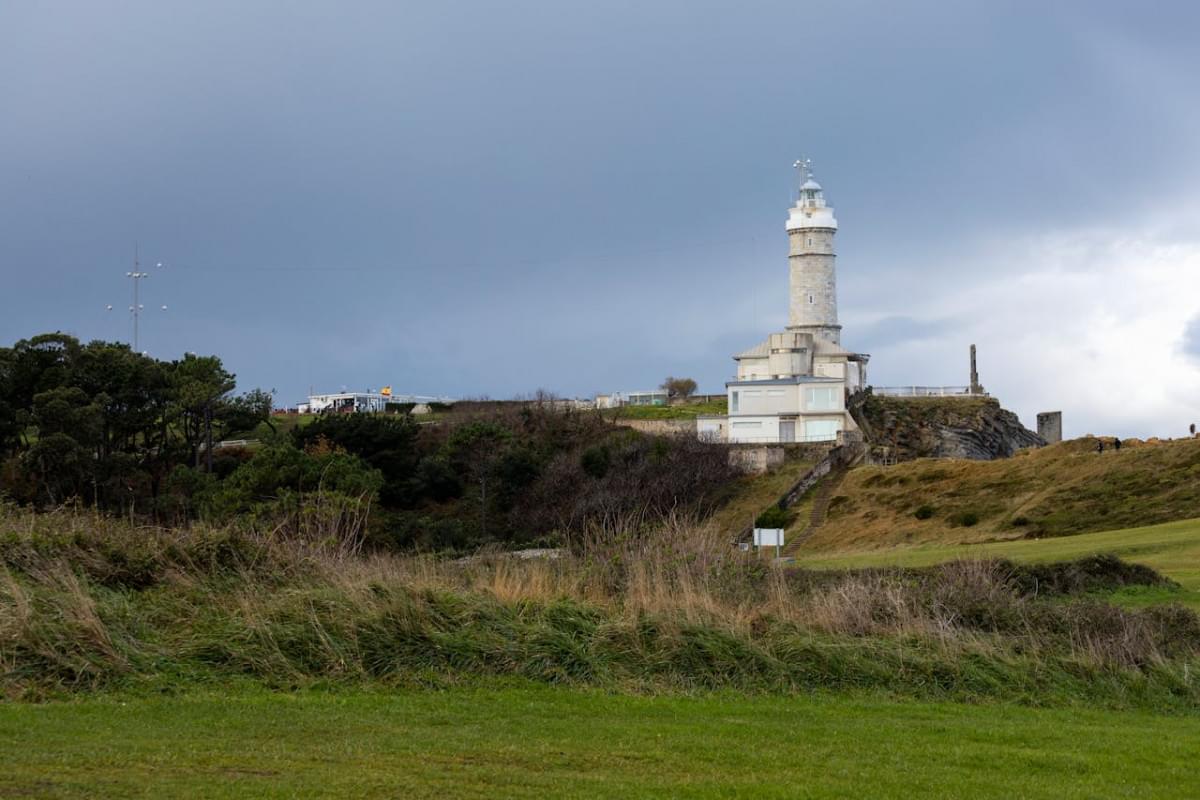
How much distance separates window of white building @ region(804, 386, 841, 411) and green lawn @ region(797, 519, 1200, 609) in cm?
3004

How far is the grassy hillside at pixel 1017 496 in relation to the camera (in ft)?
155

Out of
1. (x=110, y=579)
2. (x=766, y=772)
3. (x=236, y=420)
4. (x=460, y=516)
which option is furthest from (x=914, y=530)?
(x=766, y=772)

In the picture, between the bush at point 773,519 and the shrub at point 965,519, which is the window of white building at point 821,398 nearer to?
the bush at point 773,519

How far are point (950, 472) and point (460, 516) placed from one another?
2230cm

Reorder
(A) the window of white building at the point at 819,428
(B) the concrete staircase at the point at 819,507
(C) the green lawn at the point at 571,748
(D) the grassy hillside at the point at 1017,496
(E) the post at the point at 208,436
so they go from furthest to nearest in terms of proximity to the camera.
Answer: (A) the window of white building at the point at 819,428, (E) the post at the point at 208,436, (B) the concrete staircase at the point at 819,507, (D) the grassy hillside at the point at 1017,496, (C) the green lawn at the point at 571,748

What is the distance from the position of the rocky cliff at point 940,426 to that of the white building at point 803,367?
201cm

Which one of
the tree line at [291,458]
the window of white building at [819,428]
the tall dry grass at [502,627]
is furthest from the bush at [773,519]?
the tall dry grass at [502,627]

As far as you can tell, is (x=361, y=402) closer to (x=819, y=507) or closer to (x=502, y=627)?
(x=819, y=507)

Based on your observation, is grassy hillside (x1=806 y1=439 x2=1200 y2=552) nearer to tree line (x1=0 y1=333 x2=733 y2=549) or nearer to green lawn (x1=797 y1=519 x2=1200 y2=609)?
green lawn (x1=797 y1=519 x2=1200 y2=609)

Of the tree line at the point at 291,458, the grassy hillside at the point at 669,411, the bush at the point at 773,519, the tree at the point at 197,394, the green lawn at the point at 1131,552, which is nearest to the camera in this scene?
the green lawn at the point at 1131,552

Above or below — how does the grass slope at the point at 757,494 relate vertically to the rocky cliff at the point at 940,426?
below

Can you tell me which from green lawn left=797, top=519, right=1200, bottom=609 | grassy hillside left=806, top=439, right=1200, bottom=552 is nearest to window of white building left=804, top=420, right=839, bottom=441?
grassy hillside left=806, top=439, right=1200, bottom=552

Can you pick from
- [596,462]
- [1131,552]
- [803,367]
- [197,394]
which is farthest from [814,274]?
[1131,552]

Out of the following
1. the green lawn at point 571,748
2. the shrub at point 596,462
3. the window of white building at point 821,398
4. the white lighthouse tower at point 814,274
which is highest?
the white lighthouse tower at point 814,274
